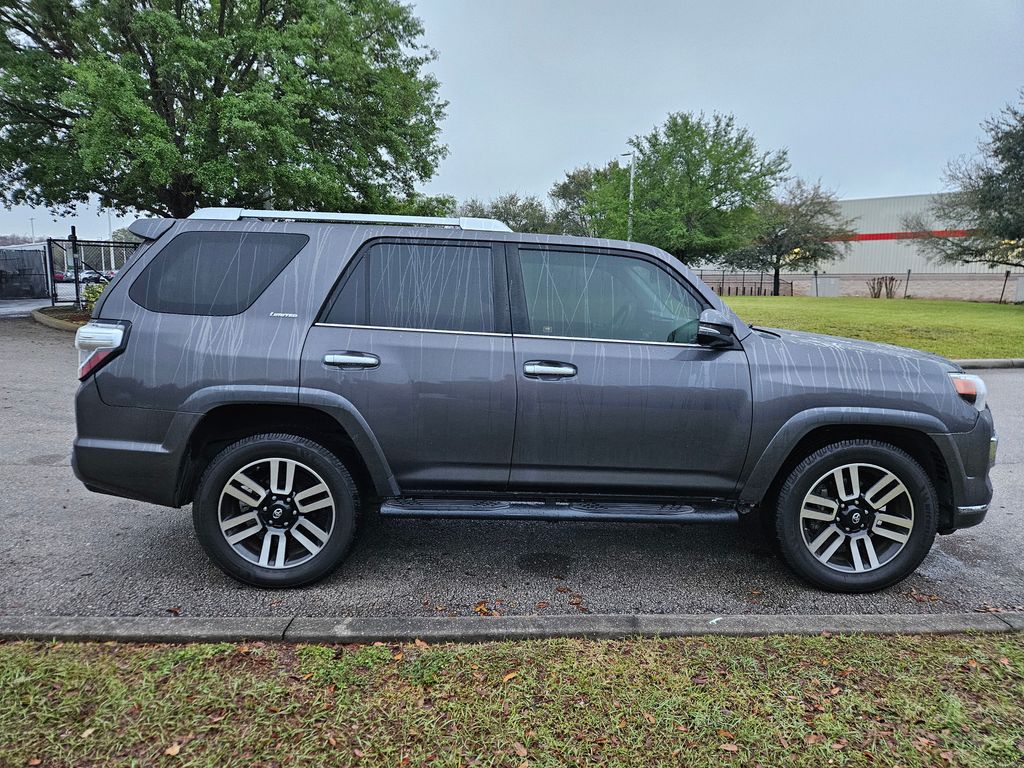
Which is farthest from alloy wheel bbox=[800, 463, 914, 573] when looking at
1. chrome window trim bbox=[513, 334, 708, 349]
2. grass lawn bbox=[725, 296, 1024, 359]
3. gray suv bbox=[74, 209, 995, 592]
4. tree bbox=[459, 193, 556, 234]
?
tree bbox=[459, 193, 556, 234]

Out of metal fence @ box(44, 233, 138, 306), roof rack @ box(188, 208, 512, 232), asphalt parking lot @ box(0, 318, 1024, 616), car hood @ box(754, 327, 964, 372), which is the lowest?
asphalt parking lot @ box(0, 318, 1024, 616)

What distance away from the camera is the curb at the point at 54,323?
609 inches

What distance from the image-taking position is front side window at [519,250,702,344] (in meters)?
3.46

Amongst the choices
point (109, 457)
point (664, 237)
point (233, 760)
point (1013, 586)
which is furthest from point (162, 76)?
point (664, 237)

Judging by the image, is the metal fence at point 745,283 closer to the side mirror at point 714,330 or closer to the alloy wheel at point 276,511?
the side mirror at point 714,330

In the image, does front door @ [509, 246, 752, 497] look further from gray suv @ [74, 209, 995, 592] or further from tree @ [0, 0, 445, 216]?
tree @ [0, 0, 445, 216]

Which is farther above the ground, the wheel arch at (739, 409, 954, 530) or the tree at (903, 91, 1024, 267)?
the tree at (903, 91, 1024, 267)

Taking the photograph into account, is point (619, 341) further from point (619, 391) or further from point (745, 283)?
point (745, 283)

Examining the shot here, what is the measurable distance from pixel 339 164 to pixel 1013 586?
15.5 meters

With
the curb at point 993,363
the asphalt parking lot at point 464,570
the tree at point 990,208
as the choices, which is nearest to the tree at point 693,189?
the tree at point 990,208

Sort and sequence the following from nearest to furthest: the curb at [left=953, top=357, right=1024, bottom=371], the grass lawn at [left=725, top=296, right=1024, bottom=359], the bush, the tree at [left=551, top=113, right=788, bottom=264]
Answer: the curb at [left=953, top=357, right=1024, bottom=371] < the grass lawn at [left=725, top=296, right=1024, bottom=359] < the bush < the tree at [left=551, top=113, right=788, bottom=264]

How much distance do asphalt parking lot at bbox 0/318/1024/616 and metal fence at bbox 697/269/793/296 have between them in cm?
5655

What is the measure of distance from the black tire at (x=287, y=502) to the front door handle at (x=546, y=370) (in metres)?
1.07

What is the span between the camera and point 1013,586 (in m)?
3.59
